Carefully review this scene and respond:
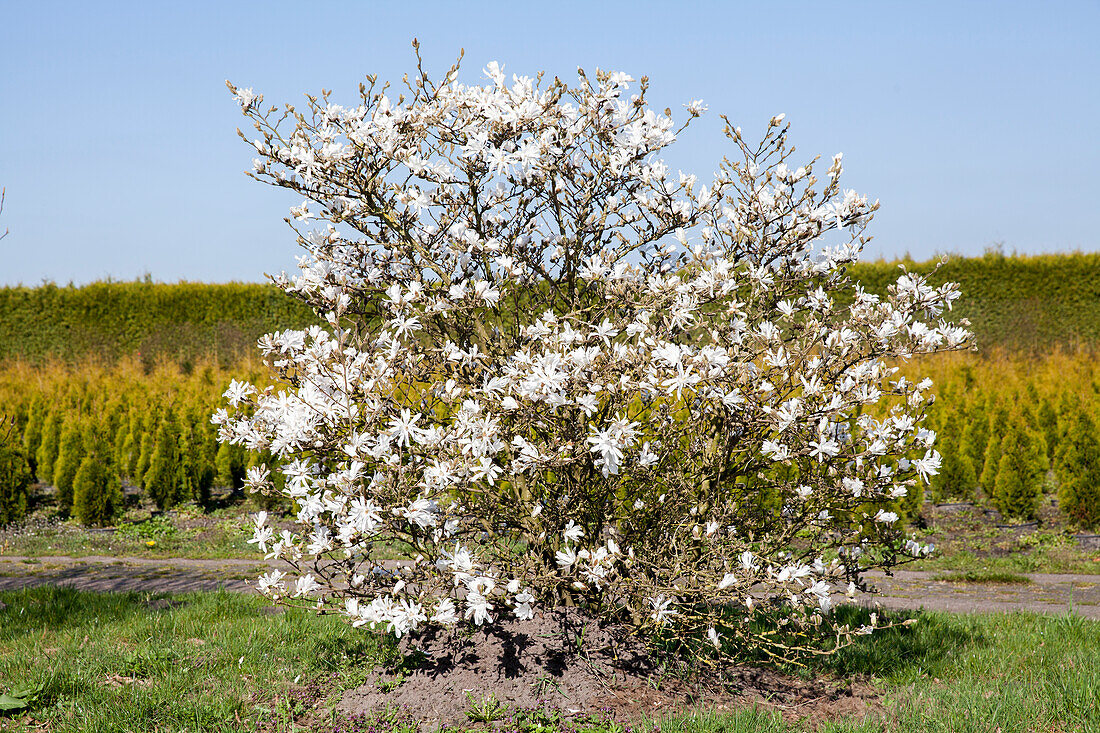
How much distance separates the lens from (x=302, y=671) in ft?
13.2

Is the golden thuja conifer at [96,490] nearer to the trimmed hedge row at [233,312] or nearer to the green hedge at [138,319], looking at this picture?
the trimmed hedge row at [233,312]

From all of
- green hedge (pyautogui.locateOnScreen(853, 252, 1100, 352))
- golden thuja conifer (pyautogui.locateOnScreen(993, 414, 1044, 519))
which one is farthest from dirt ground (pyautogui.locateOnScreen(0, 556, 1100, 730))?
green hedge (pyautogui.locateOnScreen(853, 252, 1100, 352))

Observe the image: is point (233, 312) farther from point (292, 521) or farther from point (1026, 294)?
point (1026, 294)

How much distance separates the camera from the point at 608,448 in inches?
115

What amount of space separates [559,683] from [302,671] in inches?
52.8

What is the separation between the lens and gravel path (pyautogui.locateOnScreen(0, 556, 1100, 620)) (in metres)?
5.71

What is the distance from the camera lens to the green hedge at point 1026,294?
16.3 m

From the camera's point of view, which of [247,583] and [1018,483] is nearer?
[247,583]

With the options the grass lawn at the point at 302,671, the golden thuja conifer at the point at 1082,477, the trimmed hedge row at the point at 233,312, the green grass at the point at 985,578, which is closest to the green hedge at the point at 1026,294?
the trimmed hedge row at the point at 233,312

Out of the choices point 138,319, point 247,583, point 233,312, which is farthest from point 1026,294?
point 138,319

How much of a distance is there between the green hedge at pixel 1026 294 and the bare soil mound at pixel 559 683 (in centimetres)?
1390

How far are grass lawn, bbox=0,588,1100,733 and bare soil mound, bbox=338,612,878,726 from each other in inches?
5.0

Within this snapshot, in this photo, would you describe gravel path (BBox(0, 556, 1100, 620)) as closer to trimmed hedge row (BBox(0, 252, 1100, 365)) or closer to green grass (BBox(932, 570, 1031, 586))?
green grass (BBox(932, 570, 1031, 586))

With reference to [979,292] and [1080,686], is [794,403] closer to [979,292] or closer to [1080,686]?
[1080,686]
